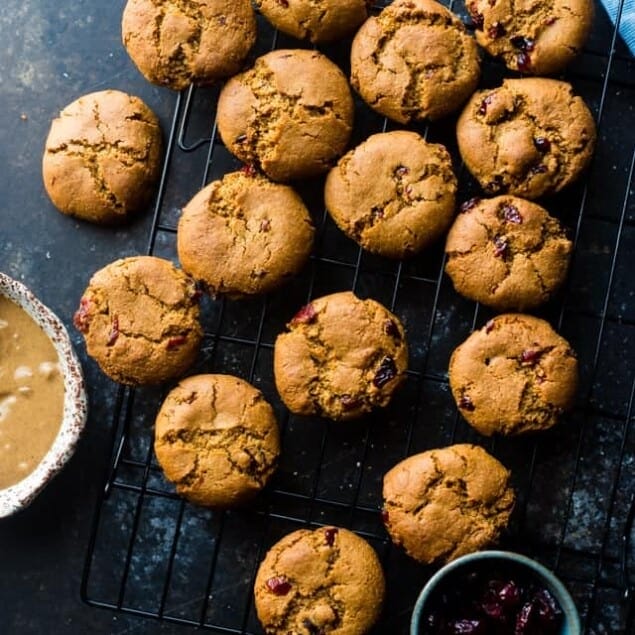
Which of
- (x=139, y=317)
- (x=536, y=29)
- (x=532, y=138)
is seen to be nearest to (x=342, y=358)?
(x=139, y=317)

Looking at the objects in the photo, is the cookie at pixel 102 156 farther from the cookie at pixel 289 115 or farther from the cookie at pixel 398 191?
the cookie at pixel 398 191

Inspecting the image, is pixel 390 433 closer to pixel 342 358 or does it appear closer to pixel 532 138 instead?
pixel 342 358

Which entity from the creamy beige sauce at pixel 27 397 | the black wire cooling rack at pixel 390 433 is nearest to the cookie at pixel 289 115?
the black wire cooling rack at pixel 390 433

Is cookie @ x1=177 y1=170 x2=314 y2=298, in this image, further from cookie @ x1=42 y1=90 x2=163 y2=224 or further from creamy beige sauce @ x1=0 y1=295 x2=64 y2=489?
creamy beige sauce @ x1=0 y1=295 x2=64 y2=489

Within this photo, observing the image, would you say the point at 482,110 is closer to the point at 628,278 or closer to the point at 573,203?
the point at 573,203

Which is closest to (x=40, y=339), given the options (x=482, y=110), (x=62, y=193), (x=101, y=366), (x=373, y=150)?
(x=101, y=366)

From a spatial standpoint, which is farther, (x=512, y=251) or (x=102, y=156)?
(x=102, y=156)
